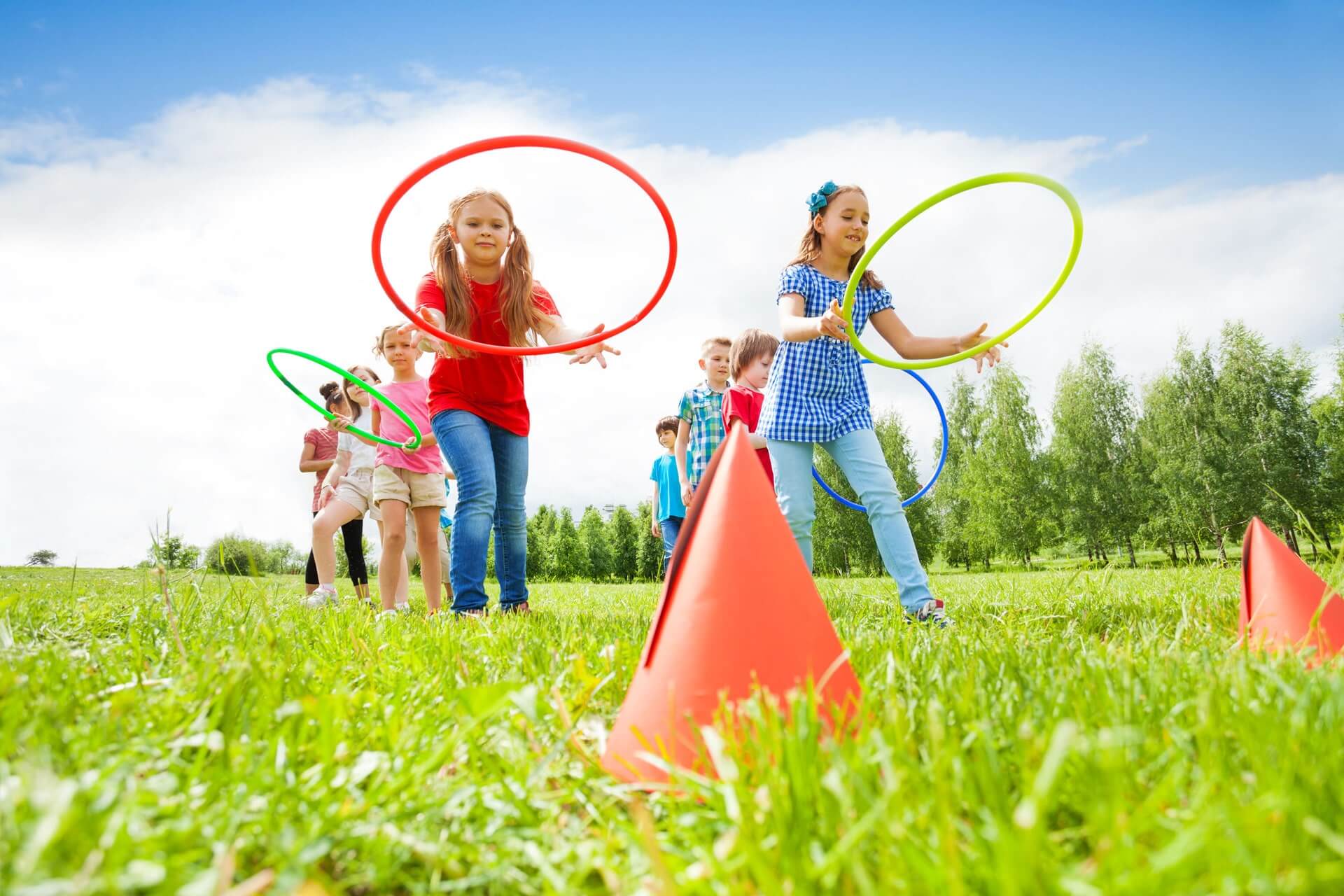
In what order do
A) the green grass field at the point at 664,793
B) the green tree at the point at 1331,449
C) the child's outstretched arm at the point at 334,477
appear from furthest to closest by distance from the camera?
the green tree at the point at 1331,449 < the child's outstretched arm at the point at 334,477 < the green grass field at the point at 664,793

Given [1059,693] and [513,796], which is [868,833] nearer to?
[513,796]

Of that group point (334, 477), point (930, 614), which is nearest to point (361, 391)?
point (334, 477)

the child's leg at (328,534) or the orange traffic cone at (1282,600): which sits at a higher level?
the child's leg at (328,534)

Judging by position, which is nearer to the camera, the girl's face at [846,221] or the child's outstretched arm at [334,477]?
the girl's face at [846,221]

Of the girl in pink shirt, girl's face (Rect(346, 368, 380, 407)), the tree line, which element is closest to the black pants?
girl's face (Rect(346, 368, 380, 407))

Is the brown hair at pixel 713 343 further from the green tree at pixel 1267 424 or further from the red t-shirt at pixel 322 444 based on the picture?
the green tree at pixel 1267 424

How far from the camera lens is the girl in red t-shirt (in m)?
4.34

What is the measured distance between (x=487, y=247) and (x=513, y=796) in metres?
3.70

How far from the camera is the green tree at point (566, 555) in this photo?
36406 millimetres

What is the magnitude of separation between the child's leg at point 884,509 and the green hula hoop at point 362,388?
9.06 feet

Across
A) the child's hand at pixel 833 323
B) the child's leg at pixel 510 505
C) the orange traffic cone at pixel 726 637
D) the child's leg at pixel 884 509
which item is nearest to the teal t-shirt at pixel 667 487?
the child's leg at pixel 510 505

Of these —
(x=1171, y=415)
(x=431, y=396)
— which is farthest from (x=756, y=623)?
(x=1171, y=415)

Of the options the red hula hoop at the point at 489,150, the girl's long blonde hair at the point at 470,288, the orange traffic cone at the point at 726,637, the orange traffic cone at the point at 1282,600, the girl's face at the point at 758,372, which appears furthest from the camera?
the girl's face at the point at 758,372

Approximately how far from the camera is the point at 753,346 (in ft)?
22.7
